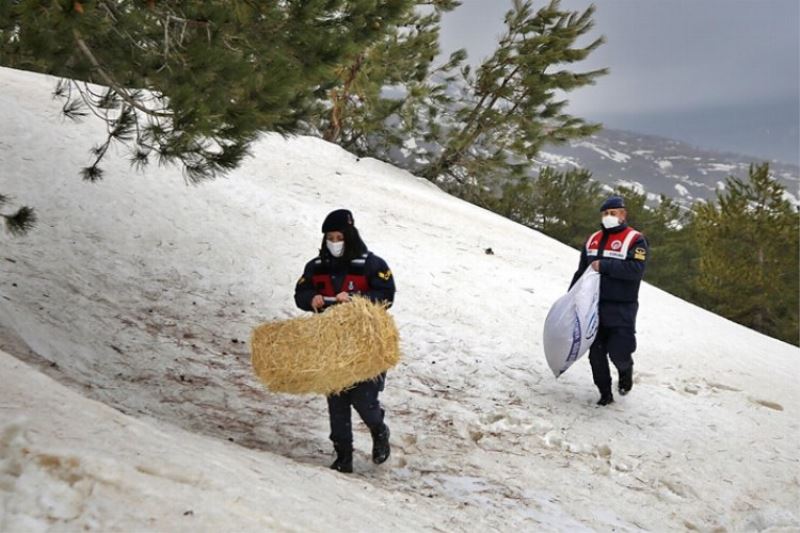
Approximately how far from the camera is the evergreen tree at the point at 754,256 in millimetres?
23719

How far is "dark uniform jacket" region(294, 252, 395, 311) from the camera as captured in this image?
4262mm

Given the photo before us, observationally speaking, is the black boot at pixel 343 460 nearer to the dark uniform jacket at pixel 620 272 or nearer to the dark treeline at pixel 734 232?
the dark uniform jacket at pixel 620 272

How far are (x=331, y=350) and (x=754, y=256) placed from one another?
82.7ft

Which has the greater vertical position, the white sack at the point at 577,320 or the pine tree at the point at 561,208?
the pine tree at the point at 561,208

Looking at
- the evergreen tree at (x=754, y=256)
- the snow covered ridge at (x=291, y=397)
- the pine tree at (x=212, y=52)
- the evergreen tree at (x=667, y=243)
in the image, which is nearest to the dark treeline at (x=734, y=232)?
the evergreen tree at (x=754, y=256)

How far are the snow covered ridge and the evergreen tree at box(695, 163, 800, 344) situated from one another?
46.9ft

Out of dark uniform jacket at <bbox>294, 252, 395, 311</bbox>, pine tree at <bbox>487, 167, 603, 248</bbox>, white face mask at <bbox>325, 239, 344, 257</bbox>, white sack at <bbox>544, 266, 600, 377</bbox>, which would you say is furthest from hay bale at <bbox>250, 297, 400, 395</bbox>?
pine tree at <bbox>487, 167, 603, 248</bbox>

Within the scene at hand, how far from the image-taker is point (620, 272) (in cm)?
577

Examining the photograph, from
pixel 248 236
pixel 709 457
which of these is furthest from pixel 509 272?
pixel 709 457

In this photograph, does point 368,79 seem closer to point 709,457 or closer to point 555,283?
point 555,283

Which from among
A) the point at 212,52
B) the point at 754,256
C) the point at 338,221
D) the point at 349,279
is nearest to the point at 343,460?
the point at 349,279

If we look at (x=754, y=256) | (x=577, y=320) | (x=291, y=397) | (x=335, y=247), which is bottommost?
(x=291, y=397)

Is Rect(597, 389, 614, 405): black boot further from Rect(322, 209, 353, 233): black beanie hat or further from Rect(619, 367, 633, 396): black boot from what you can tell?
Rect(322, 209, 353, 233): black beanie hat

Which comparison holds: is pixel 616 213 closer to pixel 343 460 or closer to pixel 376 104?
pixel 343 460
